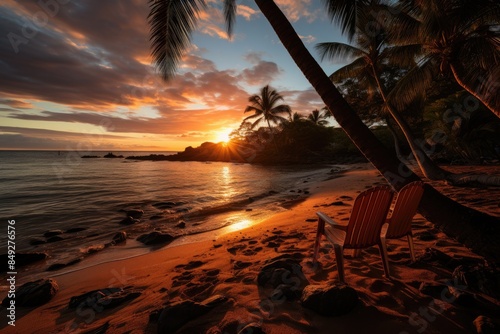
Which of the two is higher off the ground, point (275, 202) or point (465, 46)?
point (465, 46)

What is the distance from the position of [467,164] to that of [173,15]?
62.8ft

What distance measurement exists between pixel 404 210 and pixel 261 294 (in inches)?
81.5

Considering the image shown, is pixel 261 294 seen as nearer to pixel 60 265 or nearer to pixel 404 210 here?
pixel 404 210

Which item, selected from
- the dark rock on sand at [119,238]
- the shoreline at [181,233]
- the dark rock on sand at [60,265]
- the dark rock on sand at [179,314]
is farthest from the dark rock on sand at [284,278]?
the dark rock on sand at [119,238]

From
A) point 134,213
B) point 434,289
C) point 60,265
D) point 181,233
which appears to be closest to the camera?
point 434,289

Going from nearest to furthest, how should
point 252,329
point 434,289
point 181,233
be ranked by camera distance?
point 252,329 < point 434,289 < point 181,233

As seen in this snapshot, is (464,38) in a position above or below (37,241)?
above

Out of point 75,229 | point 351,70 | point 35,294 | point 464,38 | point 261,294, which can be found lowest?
point 75,229

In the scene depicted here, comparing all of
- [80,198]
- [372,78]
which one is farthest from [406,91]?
[80,198]

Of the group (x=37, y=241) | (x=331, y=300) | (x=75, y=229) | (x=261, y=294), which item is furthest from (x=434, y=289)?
(x=75, y=229)

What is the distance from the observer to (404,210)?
2.88m

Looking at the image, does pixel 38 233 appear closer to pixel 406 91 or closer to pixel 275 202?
pixel 275 202

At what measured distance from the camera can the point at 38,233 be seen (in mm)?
7191

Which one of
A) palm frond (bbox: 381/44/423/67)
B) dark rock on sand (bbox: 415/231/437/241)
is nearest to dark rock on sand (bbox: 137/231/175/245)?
dark rock on sand (bbox: 415/231/437/241)
